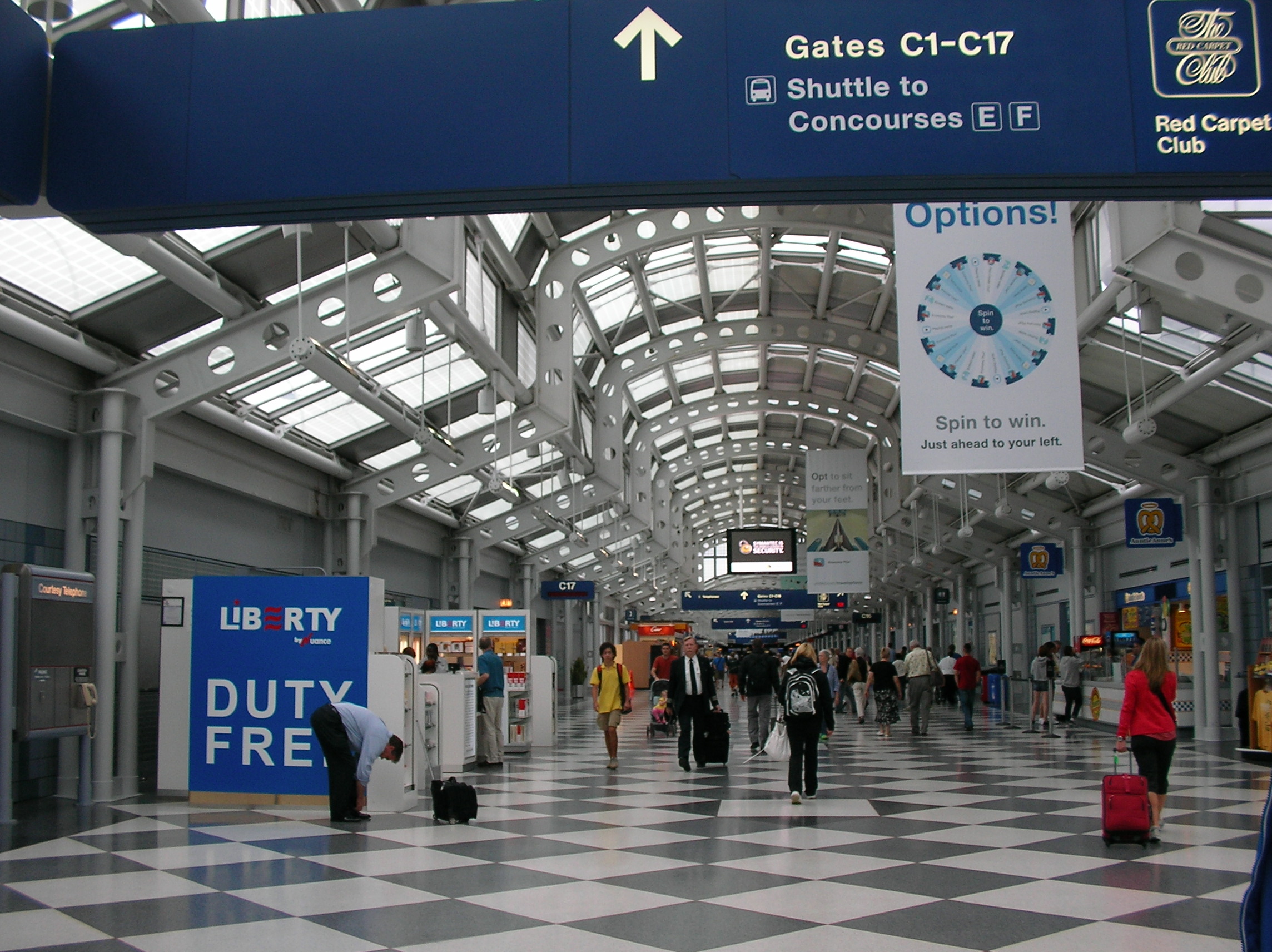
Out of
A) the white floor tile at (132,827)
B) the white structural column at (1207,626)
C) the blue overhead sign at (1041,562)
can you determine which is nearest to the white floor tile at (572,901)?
the white floor tile at (132,827)

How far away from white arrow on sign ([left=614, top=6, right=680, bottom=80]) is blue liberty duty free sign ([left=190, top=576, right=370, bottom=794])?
6.50 m

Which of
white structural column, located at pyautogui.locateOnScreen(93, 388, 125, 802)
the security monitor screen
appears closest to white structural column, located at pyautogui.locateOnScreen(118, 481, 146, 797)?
white structural column, located at pyautogui.locateOnScreen(93, 388, 125, 802)

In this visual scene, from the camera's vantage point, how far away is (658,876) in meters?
6.37

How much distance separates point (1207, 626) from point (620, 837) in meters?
13.3

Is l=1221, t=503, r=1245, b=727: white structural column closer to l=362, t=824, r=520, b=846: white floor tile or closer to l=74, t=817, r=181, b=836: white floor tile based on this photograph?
l=362, t=824, r=520, b=846: white floor tile

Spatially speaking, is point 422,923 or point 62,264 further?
point 62,264

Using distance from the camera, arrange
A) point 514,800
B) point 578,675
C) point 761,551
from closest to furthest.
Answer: point 514,800 → point 578,675 → point 761,551

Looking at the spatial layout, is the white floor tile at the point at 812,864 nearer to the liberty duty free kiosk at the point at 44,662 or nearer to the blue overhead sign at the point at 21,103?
the blue overhead sign at the point at 21,103

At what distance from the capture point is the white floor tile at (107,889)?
5785 mm

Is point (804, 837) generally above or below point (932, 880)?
below

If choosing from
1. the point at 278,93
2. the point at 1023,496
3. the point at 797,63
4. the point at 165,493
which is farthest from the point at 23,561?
the point at 1023,496

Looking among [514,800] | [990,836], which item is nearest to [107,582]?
[514,800]

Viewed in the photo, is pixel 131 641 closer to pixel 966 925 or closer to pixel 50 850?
pixel 50 850

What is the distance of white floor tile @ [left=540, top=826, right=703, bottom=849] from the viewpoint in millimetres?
7508
